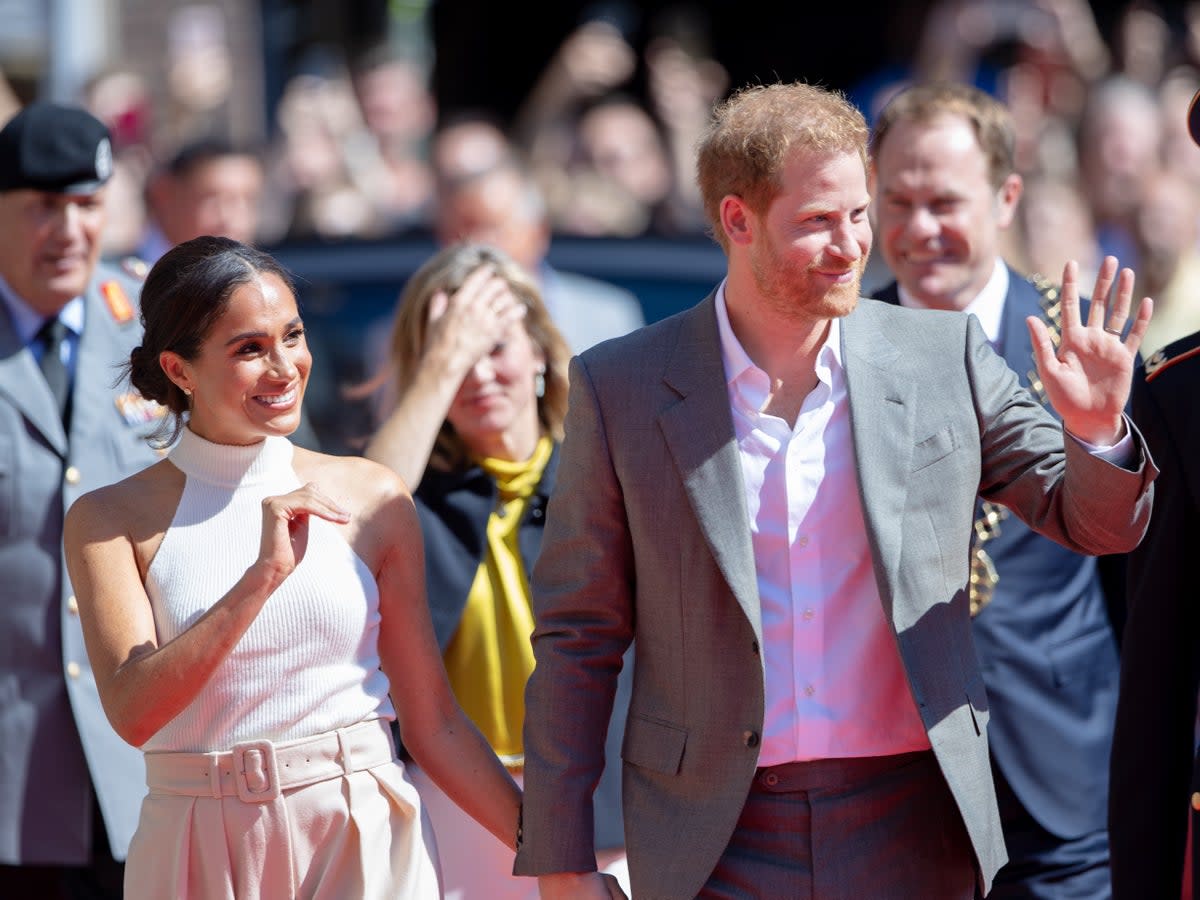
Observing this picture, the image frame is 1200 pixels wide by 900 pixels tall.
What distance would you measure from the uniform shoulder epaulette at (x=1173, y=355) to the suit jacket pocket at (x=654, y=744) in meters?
1.06

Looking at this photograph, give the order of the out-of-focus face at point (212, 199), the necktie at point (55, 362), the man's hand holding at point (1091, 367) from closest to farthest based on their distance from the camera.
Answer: the man's hand holding at point (1091, 367), the necktie at point (55, 362), the out-of-focus face at point (212, 199)

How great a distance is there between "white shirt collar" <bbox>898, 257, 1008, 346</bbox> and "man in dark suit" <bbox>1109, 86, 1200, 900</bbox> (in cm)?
92

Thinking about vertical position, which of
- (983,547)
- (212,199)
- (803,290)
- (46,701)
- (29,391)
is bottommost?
(46,701)

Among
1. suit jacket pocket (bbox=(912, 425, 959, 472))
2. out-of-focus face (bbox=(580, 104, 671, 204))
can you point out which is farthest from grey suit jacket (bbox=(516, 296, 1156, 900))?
out-of-focus face (bbox=(580, 104, 671, 204))

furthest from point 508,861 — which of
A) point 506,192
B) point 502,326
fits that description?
point 506,192

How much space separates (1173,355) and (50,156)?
251cm

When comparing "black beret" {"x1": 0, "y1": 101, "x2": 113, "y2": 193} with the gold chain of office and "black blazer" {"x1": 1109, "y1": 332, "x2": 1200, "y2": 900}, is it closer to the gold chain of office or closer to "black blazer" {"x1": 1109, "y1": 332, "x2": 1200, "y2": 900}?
the gold chain of office

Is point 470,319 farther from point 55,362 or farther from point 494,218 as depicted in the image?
point 494,218

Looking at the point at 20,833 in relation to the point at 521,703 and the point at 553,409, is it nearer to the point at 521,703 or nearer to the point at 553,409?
the point at 521,703

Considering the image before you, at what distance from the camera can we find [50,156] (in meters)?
4.70

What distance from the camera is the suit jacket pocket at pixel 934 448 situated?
136 inches

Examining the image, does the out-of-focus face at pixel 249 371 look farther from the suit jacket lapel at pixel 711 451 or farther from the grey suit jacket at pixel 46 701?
the grey suit jacket at pixel 46 701

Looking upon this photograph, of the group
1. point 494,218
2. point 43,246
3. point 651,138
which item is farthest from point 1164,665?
point 651,138

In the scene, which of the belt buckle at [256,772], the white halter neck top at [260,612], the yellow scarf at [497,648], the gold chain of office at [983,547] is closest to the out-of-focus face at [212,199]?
the yellow scarf at [497,648]
